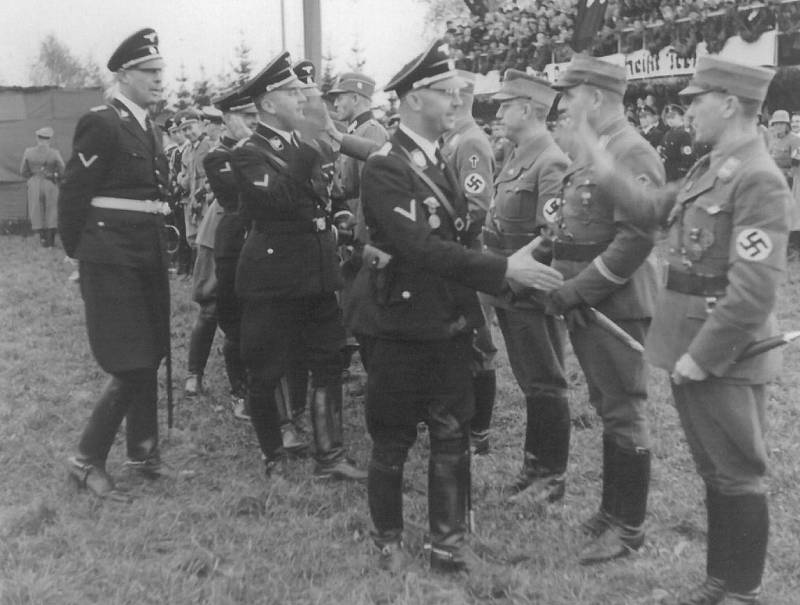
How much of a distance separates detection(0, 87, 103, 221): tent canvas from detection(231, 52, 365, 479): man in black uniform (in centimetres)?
Result: 1627

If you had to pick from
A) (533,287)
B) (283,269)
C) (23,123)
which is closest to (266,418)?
(283,269)

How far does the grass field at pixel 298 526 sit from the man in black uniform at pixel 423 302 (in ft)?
1.02

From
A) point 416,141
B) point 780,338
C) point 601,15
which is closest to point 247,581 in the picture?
point 416,141

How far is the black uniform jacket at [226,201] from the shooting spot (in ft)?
20.3

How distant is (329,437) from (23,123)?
693 inches

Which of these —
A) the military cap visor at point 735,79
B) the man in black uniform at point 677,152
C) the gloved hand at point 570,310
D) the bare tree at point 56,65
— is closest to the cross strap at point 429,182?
the gloved hand at point 570,310

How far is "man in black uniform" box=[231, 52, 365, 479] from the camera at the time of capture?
16.9ft

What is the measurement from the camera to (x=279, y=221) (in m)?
5.26

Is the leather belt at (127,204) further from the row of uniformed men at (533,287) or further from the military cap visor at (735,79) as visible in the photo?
the military cap visor at (735,79)

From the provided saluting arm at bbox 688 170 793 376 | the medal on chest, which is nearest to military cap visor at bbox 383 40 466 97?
the medal on chest

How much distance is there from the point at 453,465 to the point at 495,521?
774 millimetres

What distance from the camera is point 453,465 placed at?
13.4 ft

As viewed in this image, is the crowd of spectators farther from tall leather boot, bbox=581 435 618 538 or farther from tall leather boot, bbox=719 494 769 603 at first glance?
tall leather boot, bbox=719 494 769 603

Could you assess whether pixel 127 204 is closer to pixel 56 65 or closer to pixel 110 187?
pixel 110 187
